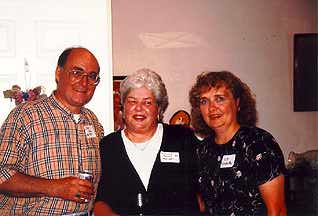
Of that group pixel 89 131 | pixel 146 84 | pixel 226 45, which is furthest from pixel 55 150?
pixel 226 45

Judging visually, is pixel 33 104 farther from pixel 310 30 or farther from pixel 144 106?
pixel 310 30

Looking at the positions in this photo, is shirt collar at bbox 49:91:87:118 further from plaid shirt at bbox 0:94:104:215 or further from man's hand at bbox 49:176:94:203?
man's hand at bbox 49:176:94:203

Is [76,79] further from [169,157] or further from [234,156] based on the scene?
[234,156]

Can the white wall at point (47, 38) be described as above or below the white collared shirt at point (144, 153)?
above

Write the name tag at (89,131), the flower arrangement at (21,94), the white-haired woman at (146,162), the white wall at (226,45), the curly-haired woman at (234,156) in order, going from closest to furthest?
the curly-haired woman at (234,156) < the white-haired woman at (146,162) < the name tag at (89,131) < the flower arrangement at (21,94) < the white wall at (226,45)

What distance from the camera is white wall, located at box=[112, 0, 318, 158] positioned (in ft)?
9.55

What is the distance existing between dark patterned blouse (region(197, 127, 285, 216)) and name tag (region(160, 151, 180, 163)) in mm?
150

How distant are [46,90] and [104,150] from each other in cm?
60

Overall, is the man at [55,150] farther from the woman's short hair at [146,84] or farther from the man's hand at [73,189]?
the woman's short hair at [146,84]

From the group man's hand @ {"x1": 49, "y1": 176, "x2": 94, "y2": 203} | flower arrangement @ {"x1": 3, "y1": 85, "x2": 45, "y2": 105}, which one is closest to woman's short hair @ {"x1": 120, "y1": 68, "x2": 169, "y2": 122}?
man's hand @ {"x1": 49, "y1": 176, "x2": 94, "y2": 203}

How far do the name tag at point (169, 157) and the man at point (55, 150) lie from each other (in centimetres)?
31

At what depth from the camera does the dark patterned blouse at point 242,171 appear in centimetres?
138

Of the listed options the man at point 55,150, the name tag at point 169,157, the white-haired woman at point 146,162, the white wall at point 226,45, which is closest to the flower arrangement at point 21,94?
the man at point 55,150

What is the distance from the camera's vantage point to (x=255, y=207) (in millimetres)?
1405
